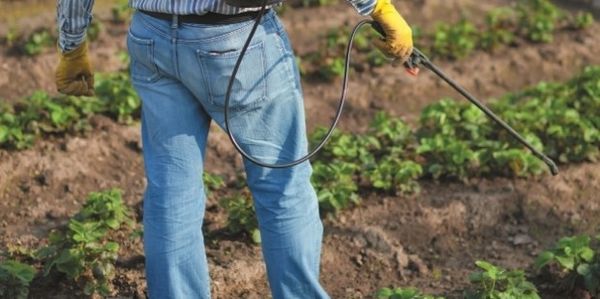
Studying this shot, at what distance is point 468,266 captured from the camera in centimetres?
432

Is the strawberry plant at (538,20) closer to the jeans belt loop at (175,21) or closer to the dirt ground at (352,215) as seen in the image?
the dirt ground at (352,215)

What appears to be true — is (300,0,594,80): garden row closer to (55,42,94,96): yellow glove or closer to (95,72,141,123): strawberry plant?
(95,72,141,123): strawberry plant

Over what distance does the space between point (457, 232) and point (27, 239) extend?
5.67 ft

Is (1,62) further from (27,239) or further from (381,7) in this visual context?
(381,7)

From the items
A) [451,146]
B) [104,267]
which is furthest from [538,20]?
[104,267]

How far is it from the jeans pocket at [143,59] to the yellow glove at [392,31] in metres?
0.62

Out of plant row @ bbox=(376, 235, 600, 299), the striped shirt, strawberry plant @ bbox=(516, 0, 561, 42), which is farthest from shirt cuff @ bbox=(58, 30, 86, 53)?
strawberry plant @ bbox=(516, 0, 561, 42)

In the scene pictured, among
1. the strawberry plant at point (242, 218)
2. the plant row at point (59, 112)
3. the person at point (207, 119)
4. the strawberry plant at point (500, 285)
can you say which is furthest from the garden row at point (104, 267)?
the plant row at point (59, 112)

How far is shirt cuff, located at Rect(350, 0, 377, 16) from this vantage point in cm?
299

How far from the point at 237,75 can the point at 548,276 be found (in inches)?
64.9

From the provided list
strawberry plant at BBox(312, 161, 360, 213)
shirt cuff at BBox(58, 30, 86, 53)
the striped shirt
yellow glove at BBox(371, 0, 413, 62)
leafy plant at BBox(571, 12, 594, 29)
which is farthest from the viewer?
leafy plant at BBox(571, 12, 594, 29)

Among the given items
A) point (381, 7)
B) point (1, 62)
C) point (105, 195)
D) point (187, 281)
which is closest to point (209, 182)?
point (105, 195)

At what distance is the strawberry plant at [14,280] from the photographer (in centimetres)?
359

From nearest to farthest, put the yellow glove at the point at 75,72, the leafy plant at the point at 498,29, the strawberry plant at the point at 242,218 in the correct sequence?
the yellow glove at the point at 75,72, the strawberry plant at the point at 242,218, the leafy plant at the point at 498,29
